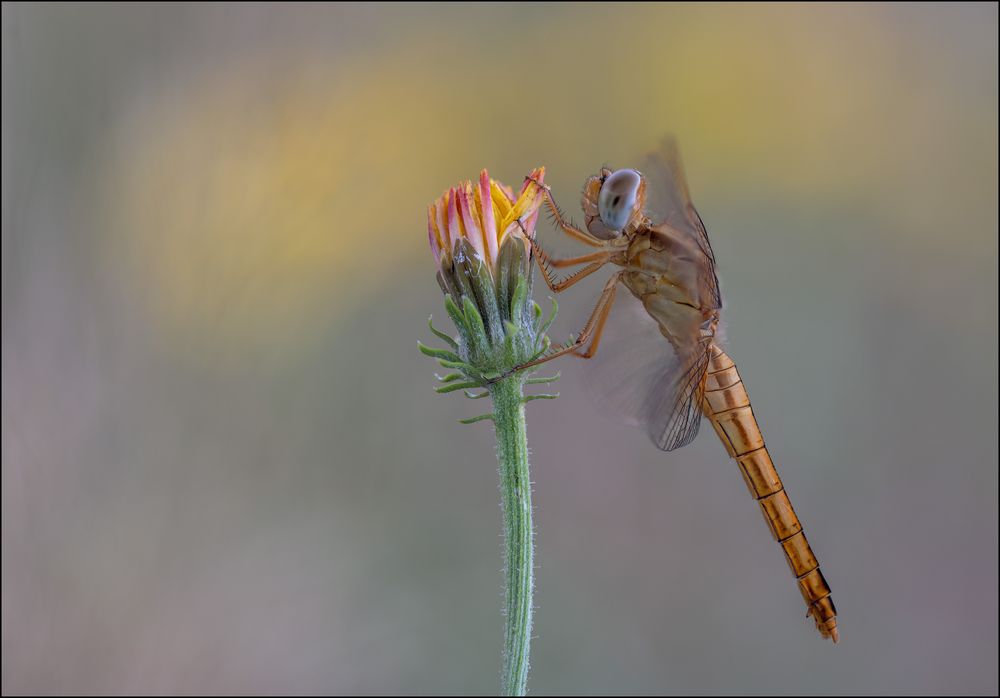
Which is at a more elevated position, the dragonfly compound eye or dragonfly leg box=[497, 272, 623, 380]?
the dragonfly compound eye

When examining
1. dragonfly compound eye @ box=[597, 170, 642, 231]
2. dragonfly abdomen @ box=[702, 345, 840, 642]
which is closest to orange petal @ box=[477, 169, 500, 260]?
dragonfly compound eye @ box=[597, 170, 642, 231]

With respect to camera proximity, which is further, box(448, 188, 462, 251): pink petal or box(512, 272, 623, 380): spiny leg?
box(512, 272, 623, 380): spiny leg

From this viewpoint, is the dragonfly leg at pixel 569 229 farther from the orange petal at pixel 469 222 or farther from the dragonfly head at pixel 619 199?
the orange petal at pixel 469 222

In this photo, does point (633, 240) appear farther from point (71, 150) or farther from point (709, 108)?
point (709, 108)

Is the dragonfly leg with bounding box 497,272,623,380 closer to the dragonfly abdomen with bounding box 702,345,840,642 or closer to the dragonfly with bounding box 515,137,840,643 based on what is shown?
the dragonfly with bounding box 515,137,840,643

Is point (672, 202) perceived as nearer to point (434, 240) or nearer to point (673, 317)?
point (673, 317)

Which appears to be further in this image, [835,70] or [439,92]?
[835,70]

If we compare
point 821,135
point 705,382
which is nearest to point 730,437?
point 705,382
